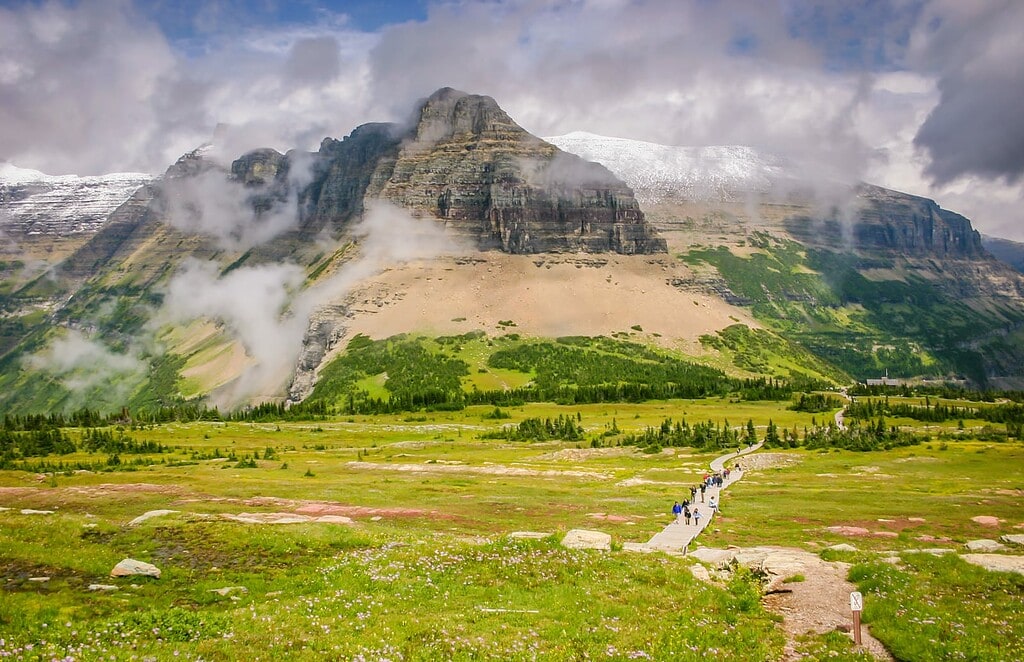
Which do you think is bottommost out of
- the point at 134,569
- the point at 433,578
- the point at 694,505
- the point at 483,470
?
the point at 483,470

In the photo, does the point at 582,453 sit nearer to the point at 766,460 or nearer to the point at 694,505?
the point at 766,460

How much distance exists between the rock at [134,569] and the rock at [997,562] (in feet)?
127

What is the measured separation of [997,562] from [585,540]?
66.2 feet

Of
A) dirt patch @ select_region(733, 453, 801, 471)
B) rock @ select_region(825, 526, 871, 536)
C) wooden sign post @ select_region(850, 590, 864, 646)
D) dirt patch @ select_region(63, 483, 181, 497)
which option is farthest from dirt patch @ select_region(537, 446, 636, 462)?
wooden sign post @ select_region(850, 590, 864, 646)

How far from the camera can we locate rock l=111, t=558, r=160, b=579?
30.9 metres

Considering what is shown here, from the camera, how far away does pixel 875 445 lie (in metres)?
135

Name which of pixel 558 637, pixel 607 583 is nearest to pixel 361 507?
pixel 607 583

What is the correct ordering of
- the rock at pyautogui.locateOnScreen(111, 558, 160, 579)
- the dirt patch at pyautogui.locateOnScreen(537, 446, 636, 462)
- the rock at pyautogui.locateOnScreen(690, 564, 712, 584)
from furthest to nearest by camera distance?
the dirt patch at pyautogui.locateOnScreen(537, 446, 636, 462) < the rock at pyautogui.locateOnScreen(690, 564, 712, 584) < the rock at pyautogui.locateOnScreen(111, 558, 160, 579)

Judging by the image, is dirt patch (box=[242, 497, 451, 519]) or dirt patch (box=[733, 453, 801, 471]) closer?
dirt patch (box=[242, 497, 451, 519])

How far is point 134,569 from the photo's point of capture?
102 feet

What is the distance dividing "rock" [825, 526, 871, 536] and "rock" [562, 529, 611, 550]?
23.2 metres

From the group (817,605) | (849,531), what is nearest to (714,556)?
(817,605)

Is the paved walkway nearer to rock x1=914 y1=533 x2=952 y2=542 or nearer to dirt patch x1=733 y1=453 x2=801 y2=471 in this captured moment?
rock x1=914 y1=533 x2=952 y2=542

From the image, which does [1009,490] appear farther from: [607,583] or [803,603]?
[607,583]
